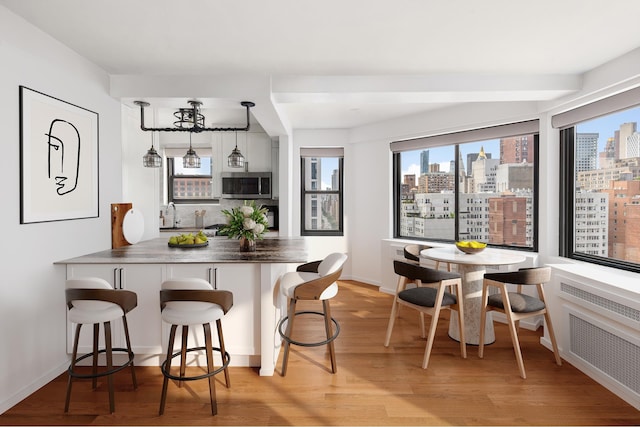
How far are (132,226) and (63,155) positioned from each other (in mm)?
939

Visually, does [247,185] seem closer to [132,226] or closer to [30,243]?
[132,226]

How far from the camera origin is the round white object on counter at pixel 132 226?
336cm

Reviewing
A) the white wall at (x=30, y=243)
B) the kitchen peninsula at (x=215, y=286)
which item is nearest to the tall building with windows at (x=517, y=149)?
the kitchen peninsula at (x=215, y=286)

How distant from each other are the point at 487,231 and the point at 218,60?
11.9 ft

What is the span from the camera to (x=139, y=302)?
271cm

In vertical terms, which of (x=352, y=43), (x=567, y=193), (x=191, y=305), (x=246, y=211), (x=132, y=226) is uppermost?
(x=352, y=43)

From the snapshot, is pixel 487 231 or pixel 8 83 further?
pixel 487 231

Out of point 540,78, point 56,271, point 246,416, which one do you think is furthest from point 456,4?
point 56,271

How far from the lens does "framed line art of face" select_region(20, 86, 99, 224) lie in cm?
237

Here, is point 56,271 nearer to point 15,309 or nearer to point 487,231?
point 15,309

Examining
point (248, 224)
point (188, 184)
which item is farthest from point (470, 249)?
point (188, 184)

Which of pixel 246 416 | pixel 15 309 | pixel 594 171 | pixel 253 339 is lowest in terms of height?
pixel 246 416

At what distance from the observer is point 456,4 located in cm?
205

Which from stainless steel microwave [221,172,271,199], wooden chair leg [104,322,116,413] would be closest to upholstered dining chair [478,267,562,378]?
wooden chair leg [104,322,116,413]
